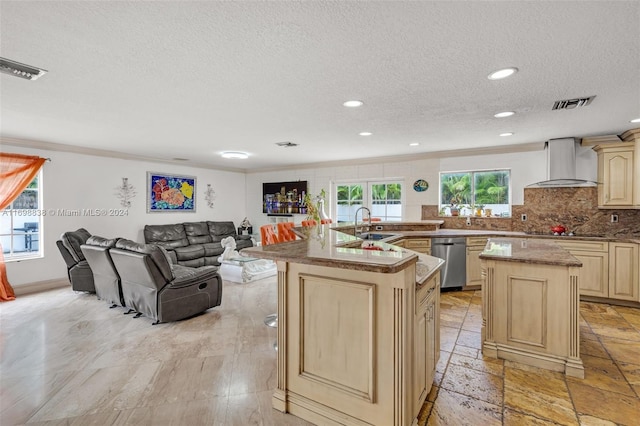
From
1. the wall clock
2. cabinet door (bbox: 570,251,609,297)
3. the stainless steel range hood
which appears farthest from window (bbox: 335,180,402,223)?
cabinet door (bbox: 570,251,609,297)

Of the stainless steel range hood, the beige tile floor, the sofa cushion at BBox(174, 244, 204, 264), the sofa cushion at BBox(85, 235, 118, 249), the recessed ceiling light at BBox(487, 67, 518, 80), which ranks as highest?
the recessed ceiling light at BBox(487, 67, 518, 80)

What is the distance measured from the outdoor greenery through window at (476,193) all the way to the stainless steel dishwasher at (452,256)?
3.59 feet

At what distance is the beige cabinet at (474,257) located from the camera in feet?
15.8

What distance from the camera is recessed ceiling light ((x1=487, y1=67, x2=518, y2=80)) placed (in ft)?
7.33

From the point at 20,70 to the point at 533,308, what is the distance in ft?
14.5

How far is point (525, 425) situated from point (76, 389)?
10.3 ft

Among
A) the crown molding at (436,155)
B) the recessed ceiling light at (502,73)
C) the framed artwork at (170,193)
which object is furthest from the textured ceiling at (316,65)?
the framed artwork at (170,193)

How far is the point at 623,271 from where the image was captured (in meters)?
4.05

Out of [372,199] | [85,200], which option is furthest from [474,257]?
[85,200]

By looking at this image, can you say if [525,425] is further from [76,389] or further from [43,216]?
[43,216]

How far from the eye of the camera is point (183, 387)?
2322 millimetres

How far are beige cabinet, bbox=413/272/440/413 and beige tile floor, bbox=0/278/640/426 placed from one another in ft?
0.71

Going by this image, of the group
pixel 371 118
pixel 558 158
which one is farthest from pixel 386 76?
pixel 558 158

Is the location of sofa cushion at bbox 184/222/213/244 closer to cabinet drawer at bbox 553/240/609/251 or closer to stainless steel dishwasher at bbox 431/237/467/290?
stainless steel dishwasher at bbox 431/237/467/290
